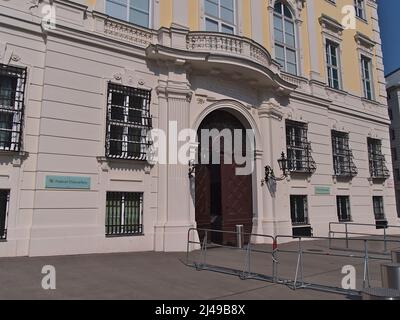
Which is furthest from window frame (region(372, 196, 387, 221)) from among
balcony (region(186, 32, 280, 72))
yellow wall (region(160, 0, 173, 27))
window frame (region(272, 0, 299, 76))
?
yellow wall (region(160, 0, 173, 27))

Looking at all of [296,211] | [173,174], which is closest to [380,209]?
[296,211]

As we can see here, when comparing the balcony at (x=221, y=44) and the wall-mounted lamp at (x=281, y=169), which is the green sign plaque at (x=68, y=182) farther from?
the wall-mounted lamp at (x=281, y=169)

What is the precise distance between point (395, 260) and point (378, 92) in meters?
17.4

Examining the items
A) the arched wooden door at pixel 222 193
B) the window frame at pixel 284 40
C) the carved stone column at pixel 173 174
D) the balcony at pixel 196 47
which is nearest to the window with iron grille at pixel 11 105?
the balcony at pixel 196 47

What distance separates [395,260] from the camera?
23.7ft

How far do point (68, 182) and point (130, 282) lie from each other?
447 cm

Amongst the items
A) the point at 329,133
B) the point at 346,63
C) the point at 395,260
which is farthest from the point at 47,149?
the point at 346,63

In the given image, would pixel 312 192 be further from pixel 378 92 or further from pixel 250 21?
pixel 378 92

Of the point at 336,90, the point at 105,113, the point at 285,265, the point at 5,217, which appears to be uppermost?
the point at 336,90

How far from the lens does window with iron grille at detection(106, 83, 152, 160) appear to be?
1135cm

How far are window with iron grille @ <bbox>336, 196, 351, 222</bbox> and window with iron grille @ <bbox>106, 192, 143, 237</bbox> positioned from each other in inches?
424

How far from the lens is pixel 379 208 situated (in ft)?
67.1

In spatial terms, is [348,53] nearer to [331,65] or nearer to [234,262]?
[331,65]

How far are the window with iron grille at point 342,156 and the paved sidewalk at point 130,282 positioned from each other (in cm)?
1011
